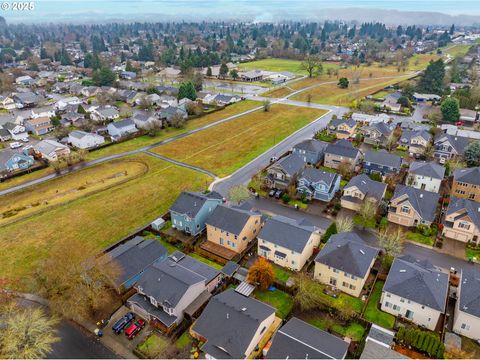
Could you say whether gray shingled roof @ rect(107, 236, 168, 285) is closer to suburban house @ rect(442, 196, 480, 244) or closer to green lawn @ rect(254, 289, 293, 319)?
green lawn @ rect(254, 289, 293, 319)

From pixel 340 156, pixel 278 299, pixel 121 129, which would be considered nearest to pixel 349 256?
pixel 278 299

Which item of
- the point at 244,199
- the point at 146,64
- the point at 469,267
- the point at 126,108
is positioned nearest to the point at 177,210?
the point at 244,199

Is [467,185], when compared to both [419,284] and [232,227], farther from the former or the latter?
[232,227]

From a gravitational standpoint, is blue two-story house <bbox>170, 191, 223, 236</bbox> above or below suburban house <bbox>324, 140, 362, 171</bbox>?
below

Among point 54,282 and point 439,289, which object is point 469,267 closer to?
point 439,289

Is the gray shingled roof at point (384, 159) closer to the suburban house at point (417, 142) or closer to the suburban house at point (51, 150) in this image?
the suburban house at point (417, 142)

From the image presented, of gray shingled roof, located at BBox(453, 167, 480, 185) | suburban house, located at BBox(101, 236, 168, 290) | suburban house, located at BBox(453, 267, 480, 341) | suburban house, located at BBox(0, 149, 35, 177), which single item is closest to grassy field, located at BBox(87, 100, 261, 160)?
suburban house, located at BBox(0, 149, 35, 177)
